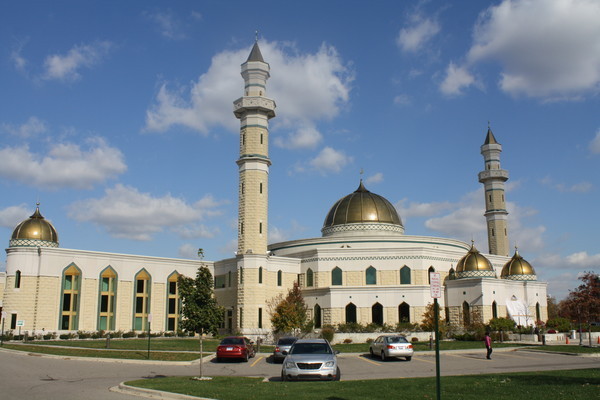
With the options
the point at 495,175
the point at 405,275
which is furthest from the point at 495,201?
the point at 405,275

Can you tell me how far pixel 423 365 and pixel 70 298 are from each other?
34.7m

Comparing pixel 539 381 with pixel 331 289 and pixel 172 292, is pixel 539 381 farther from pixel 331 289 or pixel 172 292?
pixel 172 292

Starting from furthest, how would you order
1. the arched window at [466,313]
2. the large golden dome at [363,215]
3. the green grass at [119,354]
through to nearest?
the large golden dome at [363,215], the arched window at [466,313], the green grass at [119,354]

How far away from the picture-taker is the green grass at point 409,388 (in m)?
14.6

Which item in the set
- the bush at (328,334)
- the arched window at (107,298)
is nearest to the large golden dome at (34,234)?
the arched window at (107,298)

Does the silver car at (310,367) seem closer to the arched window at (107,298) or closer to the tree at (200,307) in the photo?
the tree at (200,307)

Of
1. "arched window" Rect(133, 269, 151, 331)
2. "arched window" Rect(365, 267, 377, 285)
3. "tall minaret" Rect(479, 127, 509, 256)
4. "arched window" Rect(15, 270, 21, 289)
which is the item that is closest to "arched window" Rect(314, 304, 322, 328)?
"arched window" Rect(365, 267, 377, 285)

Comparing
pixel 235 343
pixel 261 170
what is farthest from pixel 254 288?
pixel 235 343

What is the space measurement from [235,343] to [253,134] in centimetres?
2823

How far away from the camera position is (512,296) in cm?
5294

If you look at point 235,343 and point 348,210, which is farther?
point 348,210

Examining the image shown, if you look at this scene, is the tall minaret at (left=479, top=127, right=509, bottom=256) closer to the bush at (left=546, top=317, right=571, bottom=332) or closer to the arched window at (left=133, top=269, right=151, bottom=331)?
the bush at (left=546, top=317, right=571, bottom=332)

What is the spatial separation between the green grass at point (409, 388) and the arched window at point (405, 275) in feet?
109

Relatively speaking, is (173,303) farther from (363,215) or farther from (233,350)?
(233,350)
